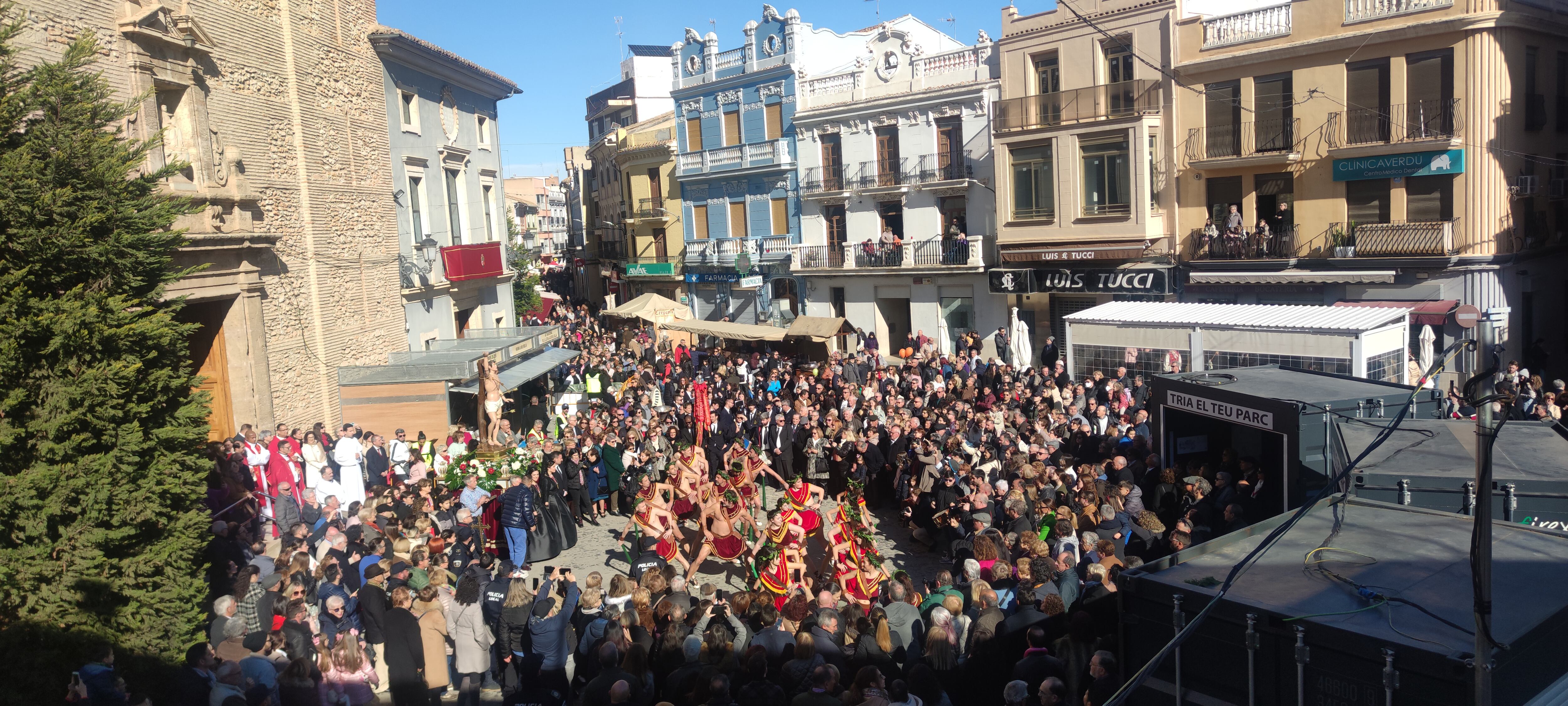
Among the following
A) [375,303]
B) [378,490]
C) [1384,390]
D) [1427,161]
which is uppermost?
[1427,161]

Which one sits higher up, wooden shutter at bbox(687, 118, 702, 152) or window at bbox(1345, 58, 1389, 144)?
wooden shutter at bbox(687, 118, 702, 152)

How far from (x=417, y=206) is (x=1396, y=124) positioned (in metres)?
22.1

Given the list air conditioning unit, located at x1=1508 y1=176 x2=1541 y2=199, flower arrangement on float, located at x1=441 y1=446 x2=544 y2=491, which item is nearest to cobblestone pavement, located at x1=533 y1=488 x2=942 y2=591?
flower arrangement on float, located at x1=441 y1=446 x2=544 y2=491

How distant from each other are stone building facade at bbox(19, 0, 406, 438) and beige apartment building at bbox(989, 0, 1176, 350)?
1554 centimetres

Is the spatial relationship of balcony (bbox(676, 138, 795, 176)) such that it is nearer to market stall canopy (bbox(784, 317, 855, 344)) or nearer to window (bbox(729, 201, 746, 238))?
window (bbox(729, 201, 746, 238))

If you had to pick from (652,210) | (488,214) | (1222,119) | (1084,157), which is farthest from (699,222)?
(1222,119)

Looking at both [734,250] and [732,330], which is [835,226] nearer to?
[734,250]

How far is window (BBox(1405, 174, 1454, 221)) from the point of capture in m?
20.5

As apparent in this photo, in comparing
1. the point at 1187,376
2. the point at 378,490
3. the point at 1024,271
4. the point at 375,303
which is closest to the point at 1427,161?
the point at 1024,271

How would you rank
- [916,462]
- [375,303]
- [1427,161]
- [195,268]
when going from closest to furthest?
[195,268] < [916,462] < [1427,161] < [375,303]

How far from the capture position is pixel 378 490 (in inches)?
569

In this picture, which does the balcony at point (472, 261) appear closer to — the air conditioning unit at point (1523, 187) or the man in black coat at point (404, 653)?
the man in black coat at point (404, 653)

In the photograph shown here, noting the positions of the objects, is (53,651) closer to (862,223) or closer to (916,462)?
(916,462)

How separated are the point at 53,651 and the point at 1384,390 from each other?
12.2 metres
